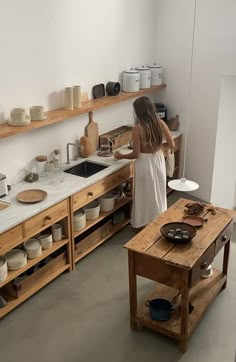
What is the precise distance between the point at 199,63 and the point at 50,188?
8.26ft

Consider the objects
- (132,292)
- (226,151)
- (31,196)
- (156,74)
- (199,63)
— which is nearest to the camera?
(132,292)

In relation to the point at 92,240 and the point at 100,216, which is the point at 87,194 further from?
the point at 92,240

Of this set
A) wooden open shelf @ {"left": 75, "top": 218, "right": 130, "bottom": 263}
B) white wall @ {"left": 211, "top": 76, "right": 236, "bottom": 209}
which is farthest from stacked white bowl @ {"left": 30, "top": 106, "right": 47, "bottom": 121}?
white wall @ {"left": 211, "top": 76, "right": 236, "bottom": 209}

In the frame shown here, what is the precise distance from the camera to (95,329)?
11.2 ft

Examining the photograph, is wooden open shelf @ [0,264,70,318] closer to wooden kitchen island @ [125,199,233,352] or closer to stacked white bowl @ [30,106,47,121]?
wooden kitchen island @ [125,199,233,352]

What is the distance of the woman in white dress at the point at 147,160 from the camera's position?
14.1 feet

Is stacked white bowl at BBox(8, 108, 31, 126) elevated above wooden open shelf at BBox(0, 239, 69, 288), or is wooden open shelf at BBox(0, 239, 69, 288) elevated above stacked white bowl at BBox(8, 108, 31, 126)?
stacked white bowl at BBox(8, 108, 31, 126)

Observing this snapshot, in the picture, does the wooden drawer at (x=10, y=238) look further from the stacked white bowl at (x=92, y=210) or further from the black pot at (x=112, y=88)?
the black pot at (x=112, y=88)

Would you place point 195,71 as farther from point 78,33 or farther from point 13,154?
point 13,154

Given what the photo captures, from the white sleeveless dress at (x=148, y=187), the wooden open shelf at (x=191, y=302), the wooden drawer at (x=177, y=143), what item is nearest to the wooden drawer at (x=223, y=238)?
the wooden open shelf at (x=191, y=302)

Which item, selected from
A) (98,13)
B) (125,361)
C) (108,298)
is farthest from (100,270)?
(98,13)

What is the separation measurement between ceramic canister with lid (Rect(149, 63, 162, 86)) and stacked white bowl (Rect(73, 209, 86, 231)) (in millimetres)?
2189

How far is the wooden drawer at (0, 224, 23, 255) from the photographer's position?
10.8 feet

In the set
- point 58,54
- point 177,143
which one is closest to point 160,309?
point 58,54
